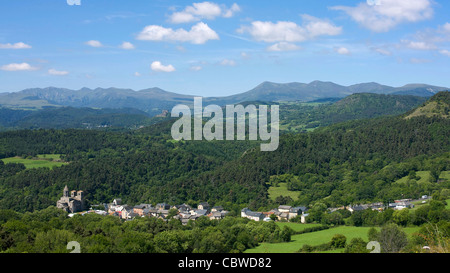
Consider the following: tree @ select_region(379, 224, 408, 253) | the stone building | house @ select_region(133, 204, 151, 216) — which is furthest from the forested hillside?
tree @ select_region(379, 224, 408, 253)

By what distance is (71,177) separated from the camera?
8225 cm

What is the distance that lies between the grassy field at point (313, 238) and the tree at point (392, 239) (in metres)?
4.38

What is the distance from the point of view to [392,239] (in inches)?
1215

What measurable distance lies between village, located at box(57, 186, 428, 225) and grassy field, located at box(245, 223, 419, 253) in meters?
7.91

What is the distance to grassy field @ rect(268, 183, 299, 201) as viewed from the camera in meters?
70.3

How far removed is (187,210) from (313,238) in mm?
25586

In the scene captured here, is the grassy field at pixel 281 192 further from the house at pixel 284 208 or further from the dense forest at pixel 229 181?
the house at pixel 284 208

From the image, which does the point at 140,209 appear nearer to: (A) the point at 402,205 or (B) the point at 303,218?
(B) the point at 303,218

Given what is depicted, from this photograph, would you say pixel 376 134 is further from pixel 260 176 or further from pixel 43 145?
pixel 43 145

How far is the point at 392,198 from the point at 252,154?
3957 cm

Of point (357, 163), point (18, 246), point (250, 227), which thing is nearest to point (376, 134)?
point (357, 163)

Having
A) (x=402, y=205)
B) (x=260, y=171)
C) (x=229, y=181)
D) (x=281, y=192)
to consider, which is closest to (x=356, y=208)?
(x=402, y=205)

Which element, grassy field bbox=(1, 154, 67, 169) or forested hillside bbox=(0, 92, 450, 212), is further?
grassy field bbox=(1, 154, 67, 169)

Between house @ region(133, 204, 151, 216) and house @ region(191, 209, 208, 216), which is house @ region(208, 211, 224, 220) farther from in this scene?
house @ region(133, 204, 151, 216)
